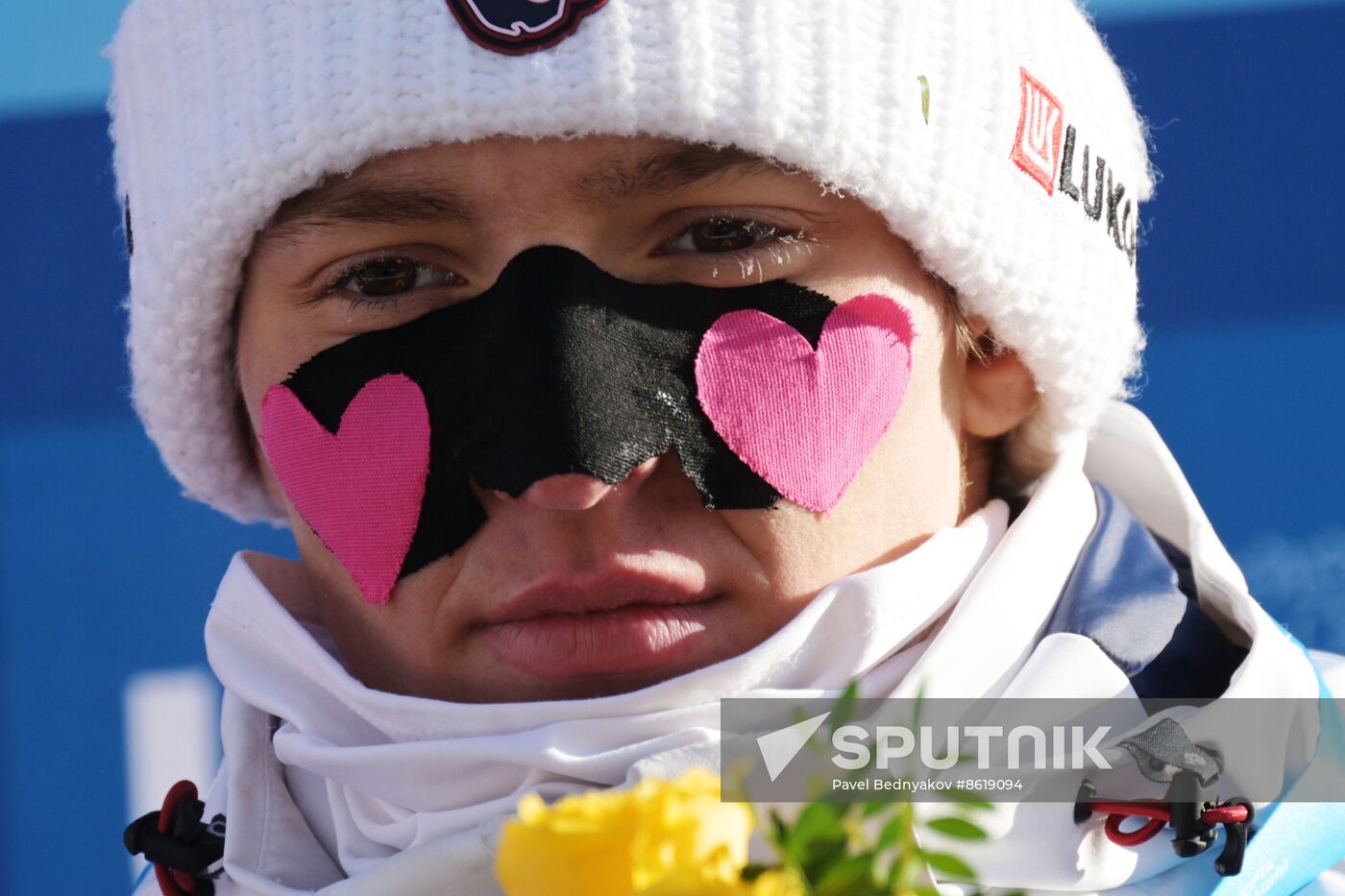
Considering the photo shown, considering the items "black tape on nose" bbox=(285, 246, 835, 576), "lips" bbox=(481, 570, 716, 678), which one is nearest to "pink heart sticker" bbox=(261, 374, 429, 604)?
"black tape on nose" bbox=(285, 246, 835, 576)

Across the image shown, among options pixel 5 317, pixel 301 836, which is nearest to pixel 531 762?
pixel 301 836

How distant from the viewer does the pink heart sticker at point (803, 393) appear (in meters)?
1.47

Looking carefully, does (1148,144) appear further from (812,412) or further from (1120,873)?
(1120,873)

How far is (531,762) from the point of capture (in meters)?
1.48

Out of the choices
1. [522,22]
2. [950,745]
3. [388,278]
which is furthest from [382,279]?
[950,745]

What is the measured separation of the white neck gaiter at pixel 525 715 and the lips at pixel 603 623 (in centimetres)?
3

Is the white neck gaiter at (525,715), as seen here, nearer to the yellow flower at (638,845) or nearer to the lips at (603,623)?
the lips at (603,623)

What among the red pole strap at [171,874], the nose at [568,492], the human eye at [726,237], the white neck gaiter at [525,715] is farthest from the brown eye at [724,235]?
the red pole strap at [171,874]

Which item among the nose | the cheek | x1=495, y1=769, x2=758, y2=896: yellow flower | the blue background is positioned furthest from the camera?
the blue background

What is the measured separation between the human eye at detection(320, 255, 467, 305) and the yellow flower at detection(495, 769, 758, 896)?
2.89 feet

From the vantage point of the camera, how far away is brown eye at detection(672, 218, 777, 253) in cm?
152

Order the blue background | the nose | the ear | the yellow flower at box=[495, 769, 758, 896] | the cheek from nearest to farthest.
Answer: the yellow flower at box=[495, 769, 758, 896] < the nose < the cheek < the ear < the blue background

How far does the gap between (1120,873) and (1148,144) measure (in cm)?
115

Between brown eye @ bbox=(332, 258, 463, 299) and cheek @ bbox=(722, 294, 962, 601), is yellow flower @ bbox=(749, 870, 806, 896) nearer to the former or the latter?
cheek @ bbox=(722, 294, 962, 601)
